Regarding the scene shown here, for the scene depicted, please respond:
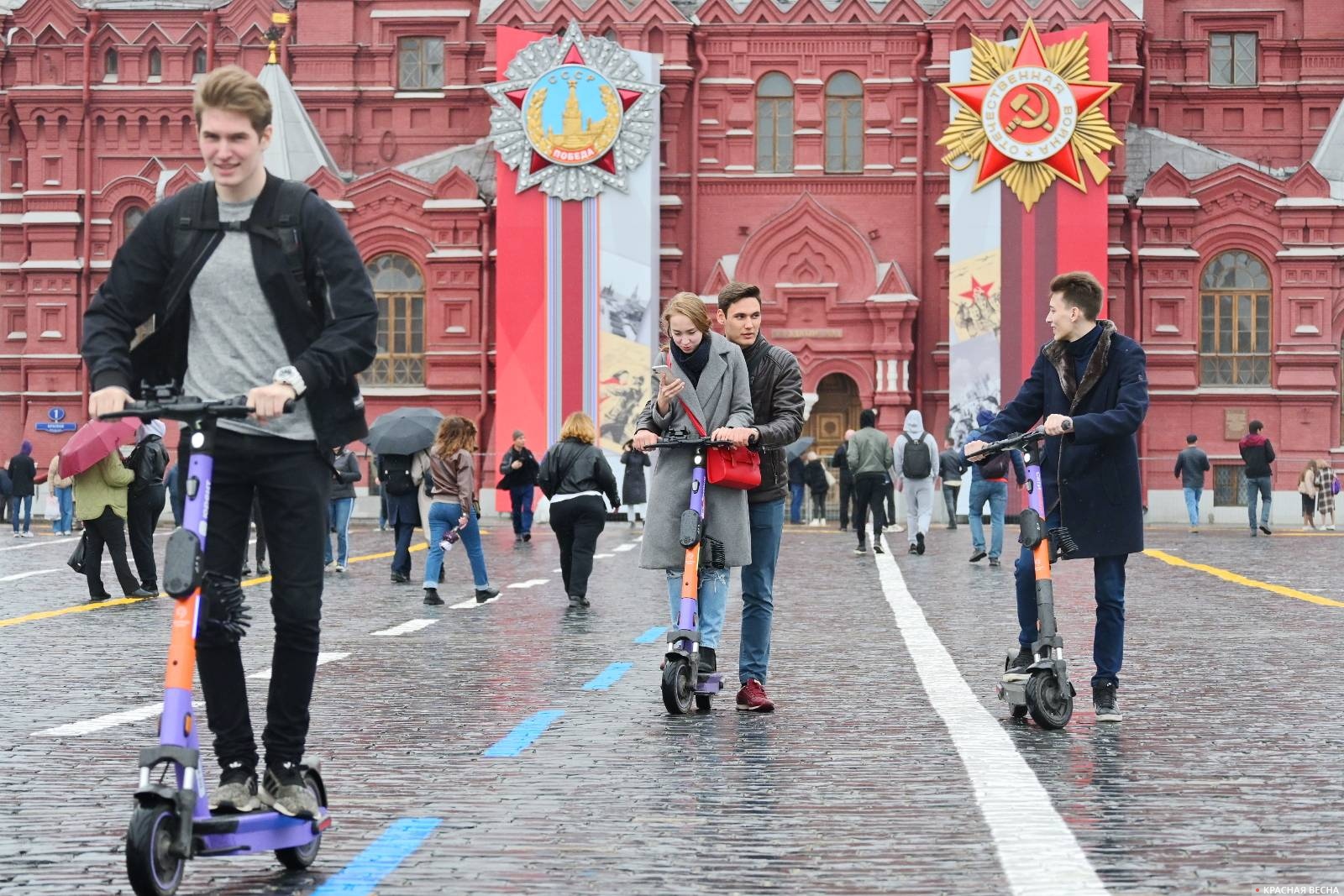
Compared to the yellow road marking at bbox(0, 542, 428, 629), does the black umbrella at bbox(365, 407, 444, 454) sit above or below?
above

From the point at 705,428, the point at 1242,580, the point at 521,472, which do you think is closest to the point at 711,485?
the point at 705,428

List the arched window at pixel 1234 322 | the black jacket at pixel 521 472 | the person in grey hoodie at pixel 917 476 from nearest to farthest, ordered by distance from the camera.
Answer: the person in grey hoodie at pixel 917 476 < the black jacket at pixel 521 472 < the arched window at pixel 1234 322

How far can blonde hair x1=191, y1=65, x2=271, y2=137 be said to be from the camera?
5152 mm

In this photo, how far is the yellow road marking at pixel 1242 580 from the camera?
16219 millimetres

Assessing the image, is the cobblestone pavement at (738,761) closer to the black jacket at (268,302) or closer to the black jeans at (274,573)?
the black jeans at (274,573)

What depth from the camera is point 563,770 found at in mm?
7219

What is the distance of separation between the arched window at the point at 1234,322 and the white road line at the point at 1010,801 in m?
34.1

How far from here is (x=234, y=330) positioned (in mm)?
5355

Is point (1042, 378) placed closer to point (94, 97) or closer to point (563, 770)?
point (563, 770)

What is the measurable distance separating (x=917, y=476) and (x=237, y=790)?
68.1 ft

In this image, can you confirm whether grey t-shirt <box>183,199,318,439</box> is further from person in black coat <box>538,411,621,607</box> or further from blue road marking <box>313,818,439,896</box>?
person in black coat <box>538,411,621,607</box>

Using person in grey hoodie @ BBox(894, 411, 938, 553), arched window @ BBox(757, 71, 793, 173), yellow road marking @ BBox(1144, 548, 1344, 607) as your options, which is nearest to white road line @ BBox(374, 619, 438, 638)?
yellow road marking @ BBox(1144, 548, 1344, 607)

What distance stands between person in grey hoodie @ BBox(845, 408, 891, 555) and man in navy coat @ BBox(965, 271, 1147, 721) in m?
15.4

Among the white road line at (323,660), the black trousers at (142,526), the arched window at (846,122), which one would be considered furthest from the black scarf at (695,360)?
the arched window at (846,122)
